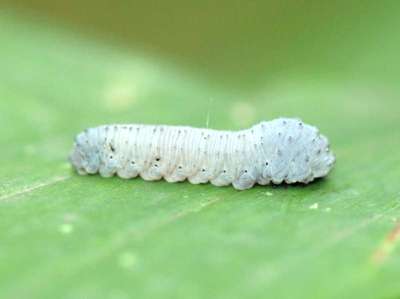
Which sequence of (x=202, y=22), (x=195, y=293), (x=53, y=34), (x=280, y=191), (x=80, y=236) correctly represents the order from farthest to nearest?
(x=202, y=22), (x=53, y=34), (x=280, y=191), (x=80, y=236), (x=195, y=293)

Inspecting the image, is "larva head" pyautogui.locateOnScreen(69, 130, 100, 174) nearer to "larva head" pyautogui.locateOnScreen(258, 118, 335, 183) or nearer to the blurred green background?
the blurred green background

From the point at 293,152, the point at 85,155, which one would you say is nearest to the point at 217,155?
the point at 293,152

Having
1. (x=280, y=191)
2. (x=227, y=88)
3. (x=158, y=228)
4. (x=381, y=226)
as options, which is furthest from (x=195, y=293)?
(x=227, y=88)

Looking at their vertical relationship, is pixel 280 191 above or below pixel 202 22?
below

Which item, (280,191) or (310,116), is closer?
(280,191)

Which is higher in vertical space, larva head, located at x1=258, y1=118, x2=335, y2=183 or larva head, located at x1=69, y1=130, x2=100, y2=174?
larva head, located at x1=258, y1=118, x2=335, y2=183

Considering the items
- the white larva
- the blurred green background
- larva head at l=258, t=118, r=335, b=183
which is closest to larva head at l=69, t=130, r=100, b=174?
the white larva

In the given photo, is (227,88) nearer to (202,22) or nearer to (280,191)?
(202,22)

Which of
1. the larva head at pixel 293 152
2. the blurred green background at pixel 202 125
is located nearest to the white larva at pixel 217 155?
the larva head at pixel 293 152
